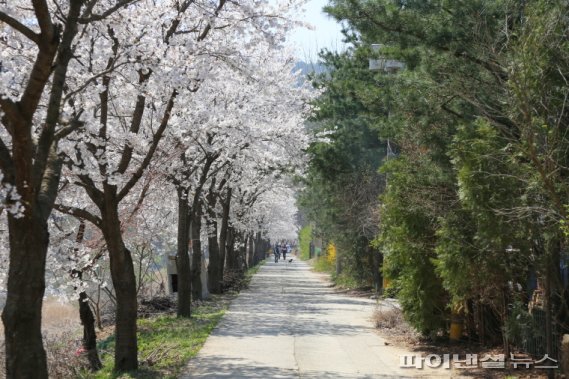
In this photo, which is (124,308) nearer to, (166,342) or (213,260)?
(166,342)

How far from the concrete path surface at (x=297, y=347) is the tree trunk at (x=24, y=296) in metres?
4.19

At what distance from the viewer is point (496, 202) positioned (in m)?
10.0

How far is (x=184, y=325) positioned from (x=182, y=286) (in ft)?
6.89

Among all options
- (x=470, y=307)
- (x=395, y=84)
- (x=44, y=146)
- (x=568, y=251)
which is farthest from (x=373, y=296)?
→ (x=44, y=146)

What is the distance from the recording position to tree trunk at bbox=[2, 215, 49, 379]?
7547 millimetres

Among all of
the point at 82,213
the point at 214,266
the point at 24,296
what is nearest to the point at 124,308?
the point at 82,213

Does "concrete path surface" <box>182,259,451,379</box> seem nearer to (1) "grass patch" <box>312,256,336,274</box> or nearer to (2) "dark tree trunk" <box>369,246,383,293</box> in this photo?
(2) "dark tree trunk" <box>369,246,383,293</box>

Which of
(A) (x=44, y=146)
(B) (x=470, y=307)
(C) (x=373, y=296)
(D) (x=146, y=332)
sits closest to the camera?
(A) (x=44, y=146)

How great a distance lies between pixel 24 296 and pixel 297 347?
8.04 metres

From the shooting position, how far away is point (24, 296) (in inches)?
297

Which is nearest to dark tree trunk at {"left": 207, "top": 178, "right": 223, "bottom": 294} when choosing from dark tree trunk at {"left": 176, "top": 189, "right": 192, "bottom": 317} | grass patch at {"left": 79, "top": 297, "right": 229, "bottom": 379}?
grass patch at {"left": 79, "top": 297, "right": 229, "bottom": 379}

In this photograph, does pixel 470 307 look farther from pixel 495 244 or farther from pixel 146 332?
pixel 146 332

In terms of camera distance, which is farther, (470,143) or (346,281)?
(346,281)

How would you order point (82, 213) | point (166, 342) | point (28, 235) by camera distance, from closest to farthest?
point (28, 235) < point (82, 213) < point (166, 342)
